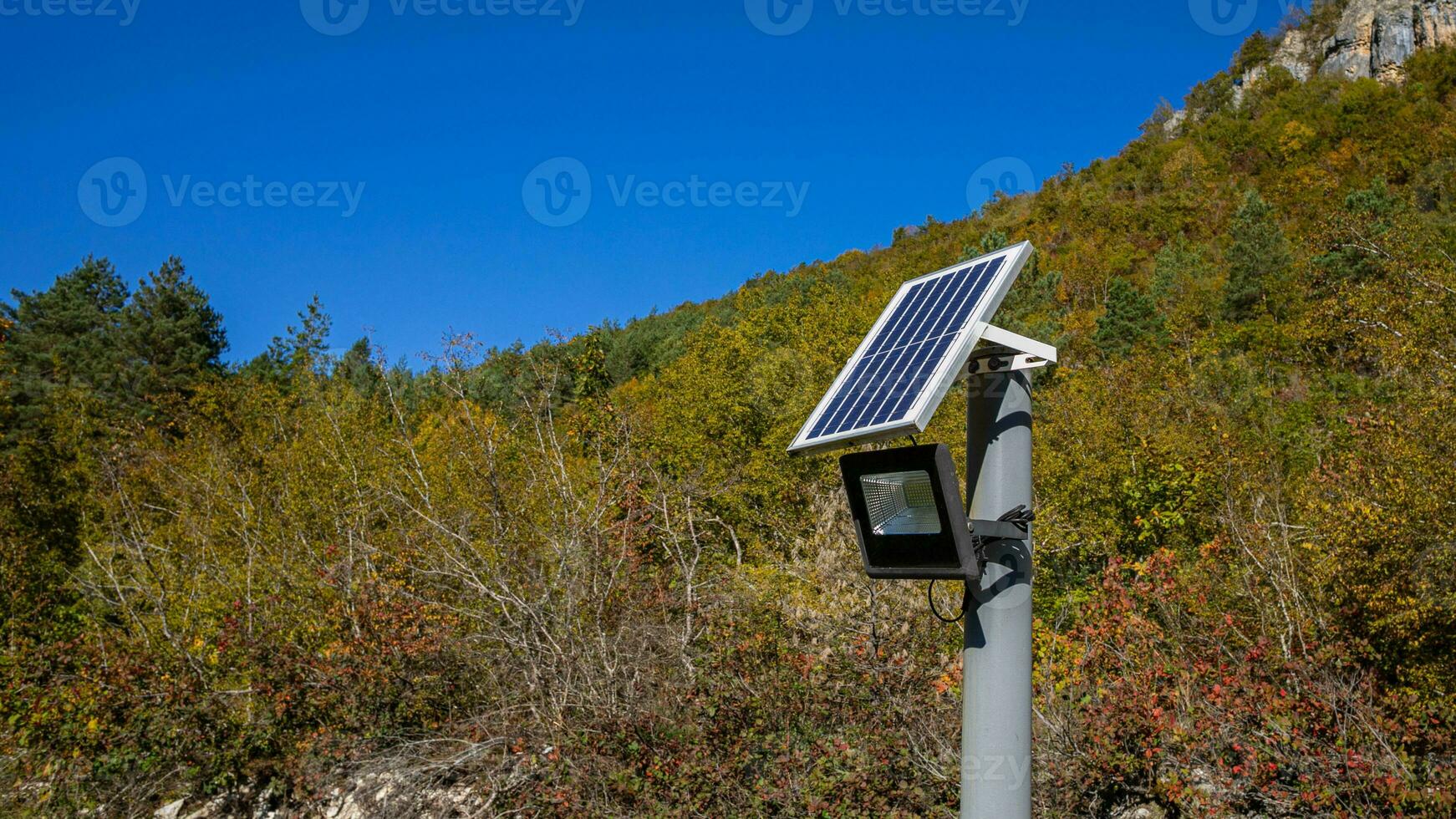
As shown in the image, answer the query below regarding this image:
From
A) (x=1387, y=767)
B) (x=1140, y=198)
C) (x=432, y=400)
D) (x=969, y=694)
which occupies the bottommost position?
(x=1387, y=767)

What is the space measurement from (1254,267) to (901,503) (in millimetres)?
39038

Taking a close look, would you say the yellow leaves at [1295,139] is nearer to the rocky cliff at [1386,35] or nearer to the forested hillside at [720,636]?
the rocky cliff at [1386,35]

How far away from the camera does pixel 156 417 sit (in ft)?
124

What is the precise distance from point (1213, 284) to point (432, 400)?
111 feet

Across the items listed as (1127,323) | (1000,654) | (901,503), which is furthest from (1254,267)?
(901,503)

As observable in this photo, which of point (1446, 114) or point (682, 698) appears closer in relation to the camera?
point (682, 698)

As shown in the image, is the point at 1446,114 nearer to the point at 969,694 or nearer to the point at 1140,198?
the point at 1140,198

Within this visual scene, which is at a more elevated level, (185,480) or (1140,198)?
(1140,198)

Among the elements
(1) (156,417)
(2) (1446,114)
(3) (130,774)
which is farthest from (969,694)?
(2) (1446,114)

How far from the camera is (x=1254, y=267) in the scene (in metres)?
35.8

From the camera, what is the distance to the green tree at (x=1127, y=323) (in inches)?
1294

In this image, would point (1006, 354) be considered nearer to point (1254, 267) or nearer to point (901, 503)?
point (901, 503)

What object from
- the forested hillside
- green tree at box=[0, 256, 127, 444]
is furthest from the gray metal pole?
green tree at box=[0, 256, 127, 444]

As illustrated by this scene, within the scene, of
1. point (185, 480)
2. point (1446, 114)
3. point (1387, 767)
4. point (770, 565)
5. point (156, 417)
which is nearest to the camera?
point (1387, 767)
